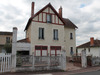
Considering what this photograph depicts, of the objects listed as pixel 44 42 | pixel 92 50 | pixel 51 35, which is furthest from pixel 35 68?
pixel 92 50

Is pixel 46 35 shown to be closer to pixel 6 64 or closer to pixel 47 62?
pixel 47 62

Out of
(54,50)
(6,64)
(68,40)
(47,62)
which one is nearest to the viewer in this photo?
(6,64)

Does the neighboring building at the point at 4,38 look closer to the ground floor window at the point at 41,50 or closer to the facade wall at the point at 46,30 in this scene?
the facade wall at the point at 46,30

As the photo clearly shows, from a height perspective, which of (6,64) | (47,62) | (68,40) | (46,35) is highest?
(46,35)

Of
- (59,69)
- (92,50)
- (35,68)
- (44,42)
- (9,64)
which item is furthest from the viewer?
(92,50)

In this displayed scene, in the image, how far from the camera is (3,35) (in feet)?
92.1

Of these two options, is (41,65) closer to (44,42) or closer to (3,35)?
(44,42)

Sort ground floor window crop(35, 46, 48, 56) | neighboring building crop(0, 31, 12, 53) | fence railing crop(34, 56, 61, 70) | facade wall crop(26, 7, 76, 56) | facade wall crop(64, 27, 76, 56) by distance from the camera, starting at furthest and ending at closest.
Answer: neighboring building crop(0, 31, 12, 53), facade wall crop(64, 27, 76, 56), facade wall crop(26, 7, 76, 56), ground floor window crop(35, 46, 48, 56), fence railing crop(34, 56, 61, 70)

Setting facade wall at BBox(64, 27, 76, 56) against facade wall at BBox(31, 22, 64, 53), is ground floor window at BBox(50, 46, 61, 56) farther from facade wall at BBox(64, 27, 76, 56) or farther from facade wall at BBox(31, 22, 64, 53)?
facade wall at BBox(64, 27, 76, 56)

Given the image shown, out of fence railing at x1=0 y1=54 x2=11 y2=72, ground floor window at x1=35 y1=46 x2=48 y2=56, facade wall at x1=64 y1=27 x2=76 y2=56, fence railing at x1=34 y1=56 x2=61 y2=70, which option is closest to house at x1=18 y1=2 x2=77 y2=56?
ground floor window at x1=35 y1=46 x2=48 y2=56

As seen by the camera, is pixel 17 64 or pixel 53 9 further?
pixel 53 9

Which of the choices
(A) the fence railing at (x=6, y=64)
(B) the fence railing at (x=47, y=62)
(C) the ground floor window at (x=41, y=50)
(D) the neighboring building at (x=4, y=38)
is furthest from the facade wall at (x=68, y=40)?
(D) the neighboring building at (x=4, y=38)

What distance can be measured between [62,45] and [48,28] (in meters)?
4.29

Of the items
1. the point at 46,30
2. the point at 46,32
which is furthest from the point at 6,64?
the point at 46,30
